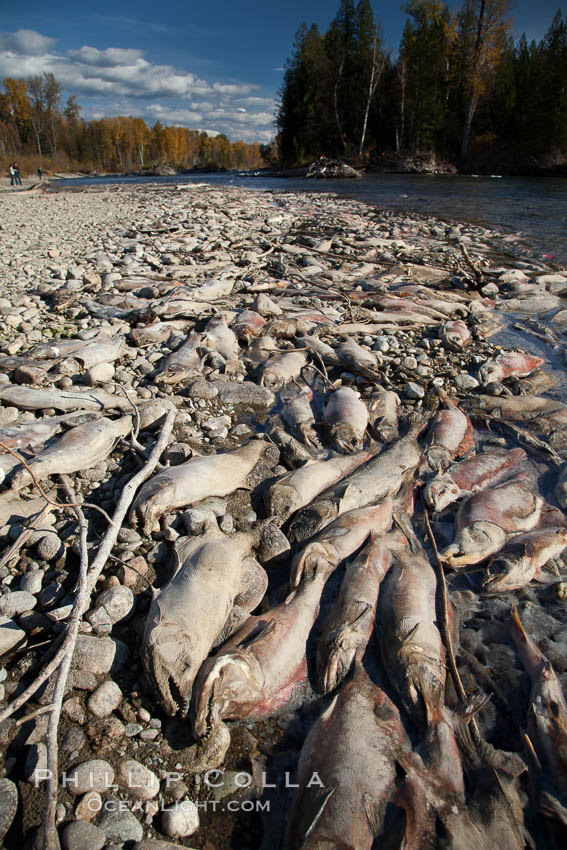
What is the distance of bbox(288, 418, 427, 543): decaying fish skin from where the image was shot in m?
3.21

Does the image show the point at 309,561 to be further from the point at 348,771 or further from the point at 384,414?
the point at 384,414

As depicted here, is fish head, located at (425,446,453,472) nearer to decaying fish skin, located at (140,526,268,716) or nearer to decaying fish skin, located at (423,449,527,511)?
decaying fish skin, located at (423,449,527,511)

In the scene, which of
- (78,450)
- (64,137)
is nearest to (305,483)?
(78,450)

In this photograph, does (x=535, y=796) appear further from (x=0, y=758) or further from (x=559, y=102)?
(x=559, y=102)

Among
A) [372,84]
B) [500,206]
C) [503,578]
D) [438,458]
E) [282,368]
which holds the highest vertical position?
[372,84]

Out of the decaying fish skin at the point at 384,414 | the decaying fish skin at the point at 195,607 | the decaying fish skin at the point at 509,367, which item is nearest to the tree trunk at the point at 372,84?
the decaying fish skin at the point at 509,367

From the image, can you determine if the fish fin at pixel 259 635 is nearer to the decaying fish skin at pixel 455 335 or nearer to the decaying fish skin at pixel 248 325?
the decaying fish skin at pixel 248 325

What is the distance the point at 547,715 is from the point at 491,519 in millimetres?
1327

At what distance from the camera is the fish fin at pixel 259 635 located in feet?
7.60

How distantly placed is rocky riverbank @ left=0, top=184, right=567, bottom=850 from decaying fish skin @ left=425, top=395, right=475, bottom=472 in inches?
1.2

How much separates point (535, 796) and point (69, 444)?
3642 mm

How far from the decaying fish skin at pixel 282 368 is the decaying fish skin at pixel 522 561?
306cm

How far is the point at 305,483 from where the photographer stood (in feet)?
11.7

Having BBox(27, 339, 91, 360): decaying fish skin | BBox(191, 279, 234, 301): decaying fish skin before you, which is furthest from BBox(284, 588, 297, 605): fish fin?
BBox(191, 279, 234, 301): decaying fish skin
